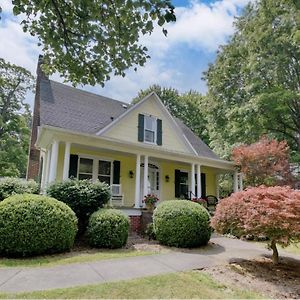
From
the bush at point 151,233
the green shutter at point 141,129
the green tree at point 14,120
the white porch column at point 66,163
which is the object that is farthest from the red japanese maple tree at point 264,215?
the green tree at point 14,120

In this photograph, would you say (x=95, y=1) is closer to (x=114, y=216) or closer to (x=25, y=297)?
(x=25, y=297)

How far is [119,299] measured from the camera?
167 inches

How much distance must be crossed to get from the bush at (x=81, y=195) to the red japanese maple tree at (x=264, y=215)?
406cm

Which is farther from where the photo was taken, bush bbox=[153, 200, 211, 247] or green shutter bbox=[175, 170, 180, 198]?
green shutter bbox=[175, 170, 180, 198]

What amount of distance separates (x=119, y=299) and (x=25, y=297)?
140 cm

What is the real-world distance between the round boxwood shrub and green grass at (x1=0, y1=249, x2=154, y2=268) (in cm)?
→ 25

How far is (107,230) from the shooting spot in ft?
26.5

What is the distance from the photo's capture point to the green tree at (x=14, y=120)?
2882 centimetres

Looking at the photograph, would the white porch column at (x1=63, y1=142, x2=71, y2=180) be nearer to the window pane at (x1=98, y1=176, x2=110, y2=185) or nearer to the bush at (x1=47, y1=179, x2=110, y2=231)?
the bush at (x1=47, y1=179, x2=110, y2=231)

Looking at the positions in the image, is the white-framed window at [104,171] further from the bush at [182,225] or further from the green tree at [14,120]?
the green tree at [14,120]

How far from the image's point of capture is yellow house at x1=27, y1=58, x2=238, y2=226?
12.0m

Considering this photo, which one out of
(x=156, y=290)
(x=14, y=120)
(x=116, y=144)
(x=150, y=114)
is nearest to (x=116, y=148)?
(x=116, y=144)

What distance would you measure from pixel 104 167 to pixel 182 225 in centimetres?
643

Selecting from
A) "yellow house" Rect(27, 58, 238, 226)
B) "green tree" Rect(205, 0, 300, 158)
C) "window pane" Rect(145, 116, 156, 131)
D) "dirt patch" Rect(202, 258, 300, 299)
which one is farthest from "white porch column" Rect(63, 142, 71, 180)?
"green tree" Rect(205, 0, 300, 158)
